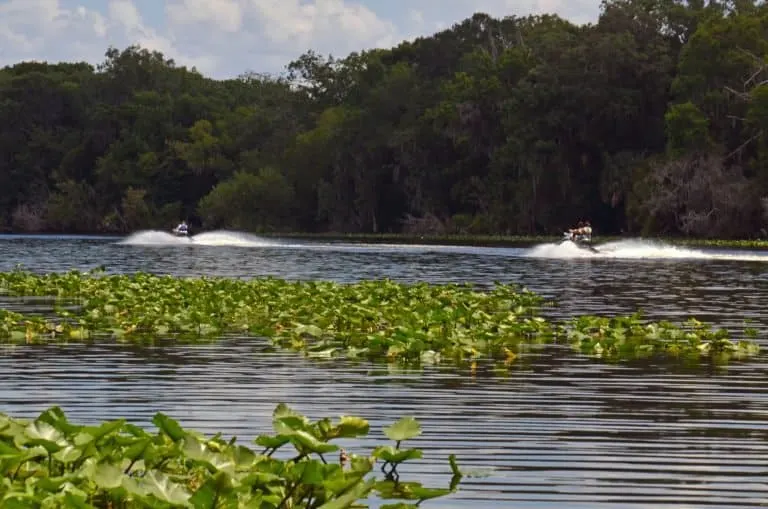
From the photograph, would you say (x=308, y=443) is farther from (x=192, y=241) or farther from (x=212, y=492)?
(x=192, y=241)

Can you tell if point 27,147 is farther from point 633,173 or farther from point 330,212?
point 633,173

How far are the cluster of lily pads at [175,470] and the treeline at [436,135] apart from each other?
6833 centimetres

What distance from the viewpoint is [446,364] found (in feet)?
63.1

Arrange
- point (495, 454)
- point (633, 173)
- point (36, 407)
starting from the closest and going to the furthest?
point (495, 454)
point (36, 407)
point (633, 173)

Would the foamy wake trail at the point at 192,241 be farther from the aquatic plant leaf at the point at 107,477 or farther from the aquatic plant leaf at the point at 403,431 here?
the aquatic plant leaf at the point at 107,477

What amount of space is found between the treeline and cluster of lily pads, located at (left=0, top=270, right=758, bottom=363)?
165ft

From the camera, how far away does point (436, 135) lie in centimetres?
10244

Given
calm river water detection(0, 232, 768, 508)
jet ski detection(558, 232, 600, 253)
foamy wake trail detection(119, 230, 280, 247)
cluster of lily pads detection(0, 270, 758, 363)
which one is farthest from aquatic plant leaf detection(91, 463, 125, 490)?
foamy wake trail detection(119, 230, 280, 247)

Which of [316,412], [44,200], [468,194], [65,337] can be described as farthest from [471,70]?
[316,412]

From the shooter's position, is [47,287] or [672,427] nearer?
[672,427]

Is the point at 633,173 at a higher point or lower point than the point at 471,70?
lower

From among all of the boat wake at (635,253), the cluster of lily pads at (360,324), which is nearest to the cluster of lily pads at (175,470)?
the cluster of lily pads at (360,324)

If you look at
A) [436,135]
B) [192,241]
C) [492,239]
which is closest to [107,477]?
[192,241]

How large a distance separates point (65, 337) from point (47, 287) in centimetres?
1116
